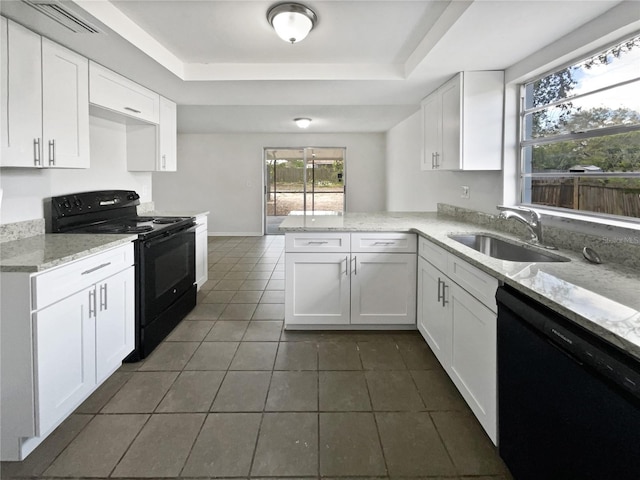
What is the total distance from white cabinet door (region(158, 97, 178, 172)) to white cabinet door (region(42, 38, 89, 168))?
1216 mm

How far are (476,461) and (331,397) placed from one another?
2.62 feet

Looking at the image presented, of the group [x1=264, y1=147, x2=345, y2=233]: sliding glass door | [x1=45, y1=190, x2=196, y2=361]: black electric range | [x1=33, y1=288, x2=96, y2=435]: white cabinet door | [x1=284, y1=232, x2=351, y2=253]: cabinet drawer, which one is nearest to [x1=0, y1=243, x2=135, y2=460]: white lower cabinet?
[x1=33, y1=288, x2=96, y2=435]: white cabinet door

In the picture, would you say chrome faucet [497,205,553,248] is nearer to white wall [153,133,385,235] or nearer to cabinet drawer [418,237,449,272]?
cabinet drawer [418,237,449,272]

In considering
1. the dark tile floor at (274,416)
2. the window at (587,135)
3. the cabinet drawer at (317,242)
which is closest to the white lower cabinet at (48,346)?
the dark tile floor at (274,416)

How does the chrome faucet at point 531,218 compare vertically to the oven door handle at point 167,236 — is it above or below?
above

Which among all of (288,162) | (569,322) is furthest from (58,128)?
(288,162)

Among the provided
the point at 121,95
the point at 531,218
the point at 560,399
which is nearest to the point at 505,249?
the point at 531,218

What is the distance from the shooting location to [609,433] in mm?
982

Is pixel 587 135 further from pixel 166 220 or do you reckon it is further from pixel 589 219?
pixel 166 220

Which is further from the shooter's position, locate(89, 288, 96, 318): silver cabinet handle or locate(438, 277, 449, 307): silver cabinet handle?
locate(438, 277, 449, 307): silver cabinet handle

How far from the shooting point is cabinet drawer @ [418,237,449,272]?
2.42 metres

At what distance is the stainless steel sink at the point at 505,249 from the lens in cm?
214

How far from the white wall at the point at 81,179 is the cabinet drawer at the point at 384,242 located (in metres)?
2.12

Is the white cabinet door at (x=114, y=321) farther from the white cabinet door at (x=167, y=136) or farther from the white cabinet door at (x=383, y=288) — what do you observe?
the white cabinet door at (x=167, y=136)
